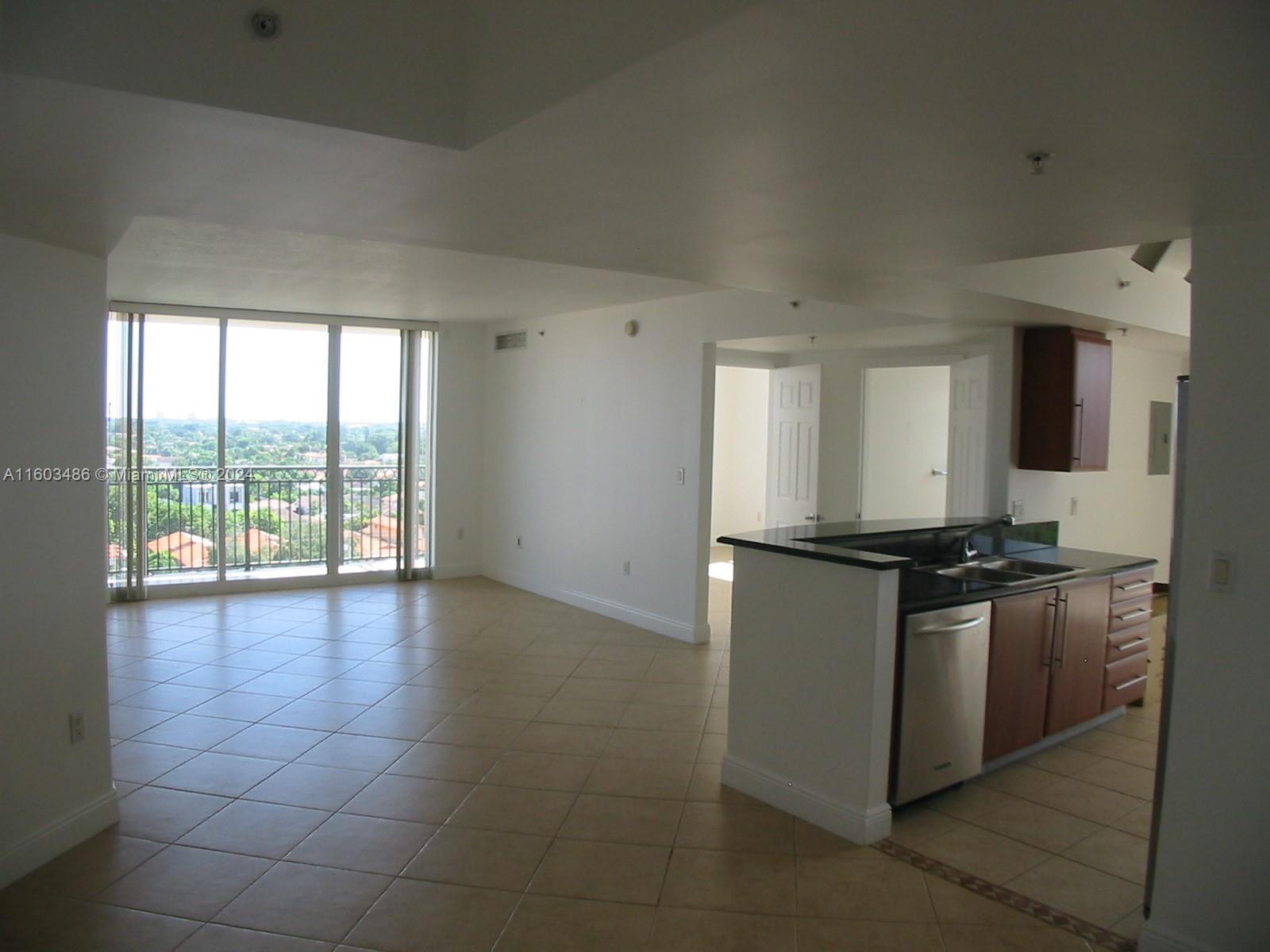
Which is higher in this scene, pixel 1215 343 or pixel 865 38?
pixel 865 38

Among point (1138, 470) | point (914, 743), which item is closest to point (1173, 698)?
point (914, 743)

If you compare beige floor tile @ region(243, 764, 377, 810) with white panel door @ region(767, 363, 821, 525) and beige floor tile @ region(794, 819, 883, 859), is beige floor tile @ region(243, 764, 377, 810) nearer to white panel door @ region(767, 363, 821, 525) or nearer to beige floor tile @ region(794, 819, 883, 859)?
beige floor tile @ region(794, 819, 883, 859)

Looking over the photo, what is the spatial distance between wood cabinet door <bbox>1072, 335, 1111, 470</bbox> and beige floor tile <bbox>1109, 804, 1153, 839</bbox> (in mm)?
1999

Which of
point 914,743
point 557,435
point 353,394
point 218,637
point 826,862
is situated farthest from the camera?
point 353,394

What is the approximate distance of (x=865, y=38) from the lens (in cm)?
138

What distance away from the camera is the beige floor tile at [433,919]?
246 cm

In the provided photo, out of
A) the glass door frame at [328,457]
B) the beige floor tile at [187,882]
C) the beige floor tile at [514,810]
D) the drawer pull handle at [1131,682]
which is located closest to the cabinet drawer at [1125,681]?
the drawer pull handle at [1131,682]

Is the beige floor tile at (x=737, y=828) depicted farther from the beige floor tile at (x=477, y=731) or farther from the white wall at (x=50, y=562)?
the white wall at (x=50, y=562)

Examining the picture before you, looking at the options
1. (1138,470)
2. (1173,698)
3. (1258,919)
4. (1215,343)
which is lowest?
(1258,919)

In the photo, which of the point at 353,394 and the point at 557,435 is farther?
the point at 353,394

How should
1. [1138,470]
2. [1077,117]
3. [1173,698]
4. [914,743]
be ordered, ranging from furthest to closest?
[1138,470]
[914,743]
[1173,698]
[1077,117]

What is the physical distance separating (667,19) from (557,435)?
19.4ft

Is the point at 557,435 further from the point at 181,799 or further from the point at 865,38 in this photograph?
the point at 865,38

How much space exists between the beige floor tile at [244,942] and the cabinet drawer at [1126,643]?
12.9 ft
